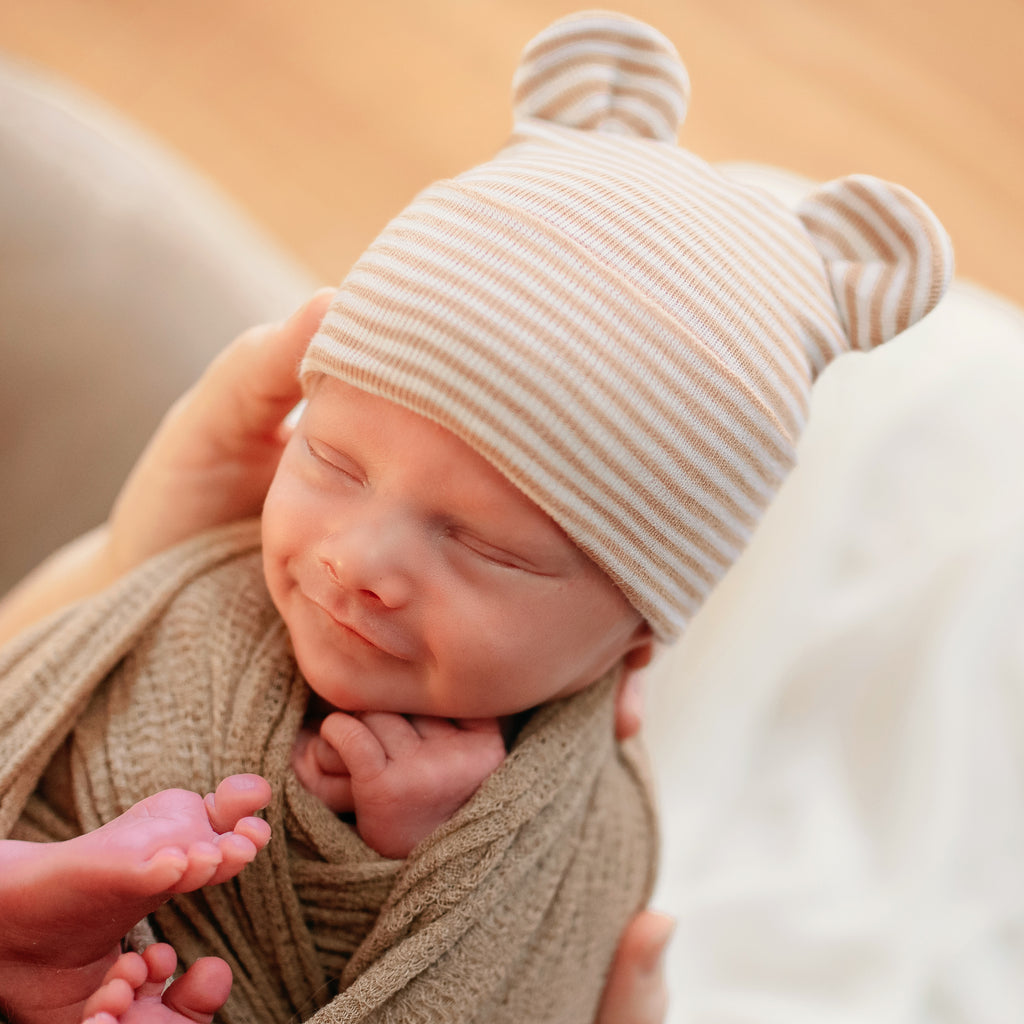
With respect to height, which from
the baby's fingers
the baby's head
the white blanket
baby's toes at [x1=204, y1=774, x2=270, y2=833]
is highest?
the baby's head

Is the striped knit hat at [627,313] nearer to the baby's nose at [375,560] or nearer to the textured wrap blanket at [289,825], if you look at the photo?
the baby's nose at [375,560]

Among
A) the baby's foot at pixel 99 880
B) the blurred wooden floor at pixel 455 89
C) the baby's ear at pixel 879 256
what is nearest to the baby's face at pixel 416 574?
the baby's foot at pixel 99 880

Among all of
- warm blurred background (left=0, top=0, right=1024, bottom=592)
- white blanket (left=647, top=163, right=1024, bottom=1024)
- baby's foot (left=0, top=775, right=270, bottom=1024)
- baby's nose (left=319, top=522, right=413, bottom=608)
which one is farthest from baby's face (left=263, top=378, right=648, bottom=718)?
warm blurred background (left=0, top=0, right=1024, bottom=592)

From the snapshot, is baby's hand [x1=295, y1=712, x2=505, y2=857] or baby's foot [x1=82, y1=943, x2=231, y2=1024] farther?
baby's hand [x1=295, y1=712, x2=505, y2=857]

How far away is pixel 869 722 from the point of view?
1198mm

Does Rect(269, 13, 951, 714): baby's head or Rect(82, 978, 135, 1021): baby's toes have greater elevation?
Rect(269, 13, 951, 714): baby's head

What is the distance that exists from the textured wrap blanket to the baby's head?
0.12 meters

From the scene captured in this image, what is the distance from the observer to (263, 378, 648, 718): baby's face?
2.10 feet

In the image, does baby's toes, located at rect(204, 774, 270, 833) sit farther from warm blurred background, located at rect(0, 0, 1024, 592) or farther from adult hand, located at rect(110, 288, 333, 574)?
warm blurred background, located at rect(0, 0, 1024, 592)

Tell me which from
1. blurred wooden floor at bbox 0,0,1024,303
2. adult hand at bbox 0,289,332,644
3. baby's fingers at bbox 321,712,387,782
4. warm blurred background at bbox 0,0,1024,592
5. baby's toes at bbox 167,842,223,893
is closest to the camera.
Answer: baby's toes at bbox 167,842,223,893

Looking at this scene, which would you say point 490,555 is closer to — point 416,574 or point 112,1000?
point 416,574

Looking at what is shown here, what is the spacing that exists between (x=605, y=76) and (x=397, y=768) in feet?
1.61

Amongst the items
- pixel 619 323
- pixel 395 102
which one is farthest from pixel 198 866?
pixel 395 102

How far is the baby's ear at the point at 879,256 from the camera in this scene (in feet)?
2.39
